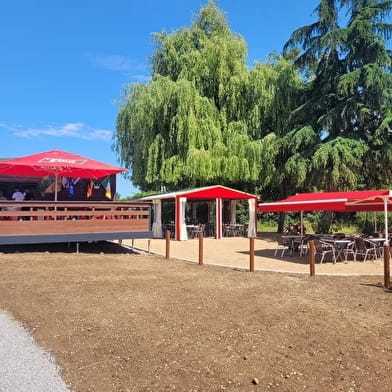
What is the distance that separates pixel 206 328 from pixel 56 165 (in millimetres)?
8436

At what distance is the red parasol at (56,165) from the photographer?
1222 cm

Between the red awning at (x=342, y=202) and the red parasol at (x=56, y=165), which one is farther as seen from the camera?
the red parasol at (x=56, y=165)

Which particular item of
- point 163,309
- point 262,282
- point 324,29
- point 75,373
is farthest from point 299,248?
point 324,29

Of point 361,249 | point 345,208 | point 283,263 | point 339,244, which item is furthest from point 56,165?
point 361,249

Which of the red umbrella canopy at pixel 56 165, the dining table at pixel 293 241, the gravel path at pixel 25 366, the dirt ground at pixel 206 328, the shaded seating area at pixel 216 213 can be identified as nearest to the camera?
the gravel path at pixel 25 366

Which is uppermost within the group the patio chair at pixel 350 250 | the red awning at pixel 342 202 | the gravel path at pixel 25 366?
the red awning at pixel 342 202

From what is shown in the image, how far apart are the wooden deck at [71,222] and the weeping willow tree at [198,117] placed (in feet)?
28.2

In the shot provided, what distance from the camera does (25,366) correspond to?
4137 millimetres

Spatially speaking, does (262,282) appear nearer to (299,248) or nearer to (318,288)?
(318,288)

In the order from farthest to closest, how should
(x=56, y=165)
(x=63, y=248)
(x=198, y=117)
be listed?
1. (x=198, y=117)
2. (x=63, y=248)
3. (x=56, y=165)

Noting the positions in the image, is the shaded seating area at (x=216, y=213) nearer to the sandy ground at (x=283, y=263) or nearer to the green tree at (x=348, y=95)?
the green tree at (x=348, y=95)

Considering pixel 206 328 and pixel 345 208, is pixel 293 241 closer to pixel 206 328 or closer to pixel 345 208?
pixel 345 208

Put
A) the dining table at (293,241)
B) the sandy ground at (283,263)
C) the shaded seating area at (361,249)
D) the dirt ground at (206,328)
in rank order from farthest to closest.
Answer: the dining table at (293,241) < the shaded seating area at (361,249) < the sandy ground at (283,263) < the dirt ground at (206,328)

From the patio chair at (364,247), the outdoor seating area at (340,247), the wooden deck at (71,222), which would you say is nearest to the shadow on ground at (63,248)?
the wooden deck at (71,222)
